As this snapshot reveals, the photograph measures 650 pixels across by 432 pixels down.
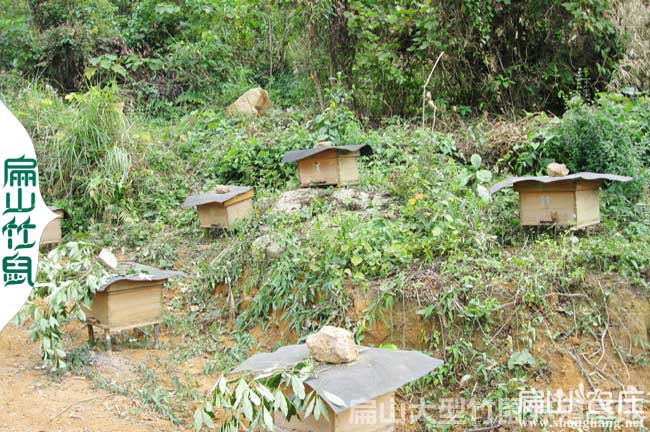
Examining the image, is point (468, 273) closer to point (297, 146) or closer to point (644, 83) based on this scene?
point (297, 146)

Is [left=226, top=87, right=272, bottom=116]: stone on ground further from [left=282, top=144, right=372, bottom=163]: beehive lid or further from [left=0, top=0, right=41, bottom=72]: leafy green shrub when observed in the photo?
[left=0, top=0, right=41, bottom=72]: leafy green shrub

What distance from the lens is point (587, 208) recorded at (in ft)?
18.4

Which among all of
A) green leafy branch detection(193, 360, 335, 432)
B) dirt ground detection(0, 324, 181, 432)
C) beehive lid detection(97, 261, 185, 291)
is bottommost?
dirt ground detection(0, 324, 181, 432)

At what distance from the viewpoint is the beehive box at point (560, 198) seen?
213 inches

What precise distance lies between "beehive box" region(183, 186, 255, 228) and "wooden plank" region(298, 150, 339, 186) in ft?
1.94

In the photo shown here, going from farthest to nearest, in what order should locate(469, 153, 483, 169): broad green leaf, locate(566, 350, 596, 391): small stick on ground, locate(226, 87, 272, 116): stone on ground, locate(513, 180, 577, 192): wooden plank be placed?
locate(226, 87, 272, 116): stone on ground, locate(469, 153, 483, 169): broad green leaf, locate(513, 180, 577, 192): wooden plank, locate(566, 350, 596, 391): small stick on ground

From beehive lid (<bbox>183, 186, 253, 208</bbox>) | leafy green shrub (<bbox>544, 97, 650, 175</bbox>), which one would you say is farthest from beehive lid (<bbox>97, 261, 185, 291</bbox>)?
leafy green shrub (<bbox>544, 97, 650, 175</bbox>)

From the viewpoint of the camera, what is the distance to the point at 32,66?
11805 millimetres

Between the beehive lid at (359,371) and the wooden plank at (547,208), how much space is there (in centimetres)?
257

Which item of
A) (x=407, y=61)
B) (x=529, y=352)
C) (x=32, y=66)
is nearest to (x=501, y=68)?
(x=407, y=61)

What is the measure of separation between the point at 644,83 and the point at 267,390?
6853 millimetres

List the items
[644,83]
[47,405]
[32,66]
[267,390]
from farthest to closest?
[32,66]
[644,83]
[47,405]
[267,390]

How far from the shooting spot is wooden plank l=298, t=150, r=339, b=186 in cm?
700

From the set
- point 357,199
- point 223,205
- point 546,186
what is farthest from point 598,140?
point 223,205
